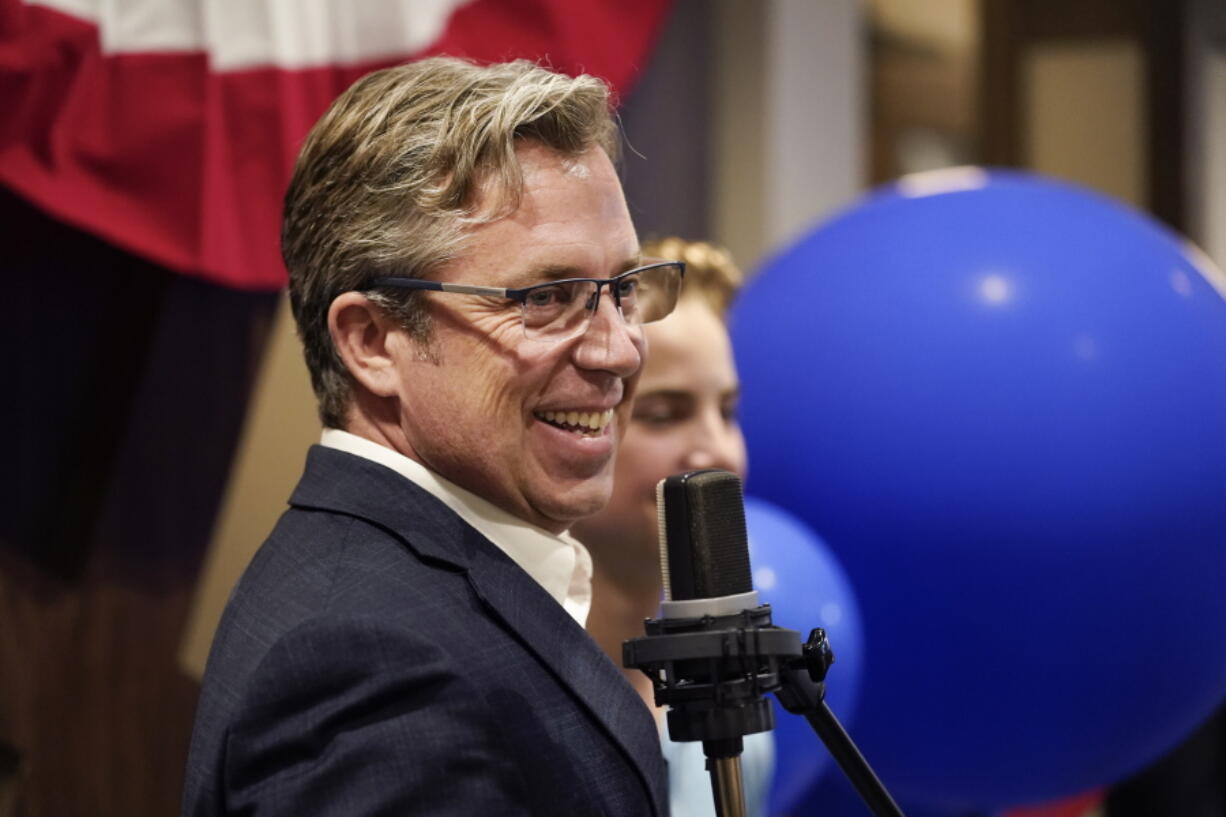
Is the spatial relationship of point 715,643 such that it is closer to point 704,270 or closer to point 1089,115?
point 704,270

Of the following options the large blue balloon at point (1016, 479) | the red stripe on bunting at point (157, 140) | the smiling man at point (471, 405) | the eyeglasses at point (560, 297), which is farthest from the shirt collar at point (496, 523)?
the large blue balloon at point (1016, 479)

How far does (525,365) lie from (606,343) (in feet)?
0.21

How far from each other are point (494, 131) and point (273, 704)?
0.40m

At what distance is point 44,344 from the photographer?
170 cm

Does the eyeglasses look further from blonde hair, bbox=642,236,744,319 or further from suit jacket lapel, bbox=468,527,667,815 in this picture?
blonde hair, bbox=642,236,744,319

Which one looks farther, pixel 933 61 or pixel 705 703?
pixel 933 61

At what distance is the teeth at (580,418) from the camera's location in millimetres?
1045

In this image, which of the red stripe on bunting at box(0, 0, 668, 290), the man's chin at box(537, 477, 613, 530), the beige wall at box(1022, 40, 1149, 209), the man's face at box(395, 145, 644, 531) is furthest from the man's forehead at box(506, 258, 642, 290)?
the beige wall at box(1022, 40, 1149, 209)

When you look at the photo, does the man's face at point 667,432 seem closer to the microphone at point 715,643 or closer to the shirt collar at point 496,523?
the shirt collar at point 496,523

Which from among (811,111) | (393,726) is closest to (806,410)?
(393,726)

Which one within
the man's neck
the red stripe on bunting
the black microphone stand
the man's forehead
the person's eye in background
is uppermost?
the red stripe on bunting

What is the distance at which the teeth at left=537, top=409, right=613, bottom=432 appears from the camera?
3.43 feet

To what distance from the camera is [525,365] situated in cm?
102

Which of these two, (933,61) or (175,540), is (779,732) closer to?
(175,540)
